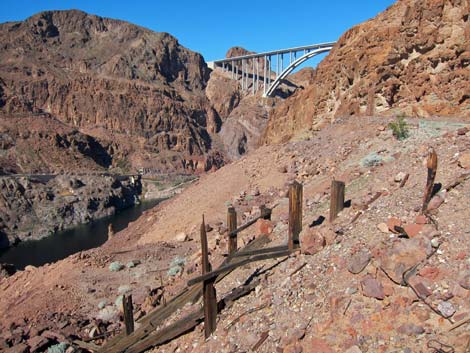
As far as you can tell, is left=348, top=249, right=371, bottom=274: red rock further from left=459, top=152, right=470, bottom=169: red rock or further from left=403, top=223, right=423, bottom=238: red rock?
left=459, top=152, right=470, bottom=169: red rock

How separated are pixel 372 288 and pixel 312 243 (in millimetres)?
1814

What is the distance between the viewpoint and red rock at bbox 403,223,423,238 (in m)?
5.38

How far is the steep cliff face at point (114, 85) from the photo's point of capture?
256 ft

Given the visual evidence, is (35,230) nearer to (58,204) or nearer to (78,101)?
(58,204)

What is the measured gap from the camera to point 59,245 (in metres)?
33.5

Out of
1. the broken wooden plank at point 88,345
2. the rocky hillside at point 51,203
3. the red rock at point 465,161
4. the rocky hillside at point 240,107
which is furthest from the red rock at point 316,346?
the rocky hillside at point 240,107

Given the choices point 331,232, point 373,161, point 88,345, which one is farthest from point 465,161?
point 88,345

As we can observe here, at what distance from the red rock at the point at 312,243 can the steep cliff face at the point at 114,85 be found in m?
67.7

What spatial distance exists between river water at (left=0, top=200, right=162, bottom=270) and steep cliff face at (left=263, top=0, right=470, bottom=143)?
19.9 m

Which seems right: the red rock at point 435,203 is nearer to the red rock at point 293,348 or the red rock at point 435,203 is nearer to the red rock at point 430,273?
the red rock at point 430,273

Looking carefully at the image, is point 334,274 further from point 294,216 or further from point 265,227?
point 265,227

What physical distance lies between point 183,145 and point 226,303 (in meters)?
77.1

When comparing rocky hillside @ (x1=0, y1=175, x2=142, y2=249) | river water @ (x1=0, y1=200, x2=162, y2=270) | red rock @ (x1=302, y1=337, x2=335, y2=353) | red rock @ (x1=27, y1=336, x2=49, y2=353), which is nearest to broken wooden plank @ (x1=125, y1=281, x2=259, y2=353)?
red rock @ (x1=302, y1=337, x2=335, y2=353)

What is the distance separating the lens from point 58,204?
41844 millimetres
